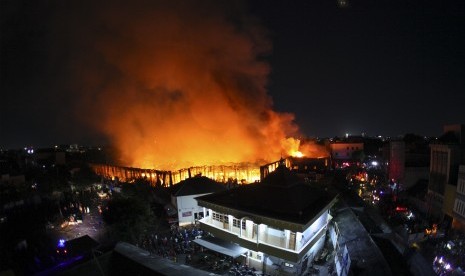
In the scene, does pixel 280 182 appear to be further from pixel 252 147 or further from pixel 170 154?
pixel 170 154

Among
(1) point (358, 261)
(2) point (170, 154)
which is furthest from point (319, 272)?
(2) point (170, 154)

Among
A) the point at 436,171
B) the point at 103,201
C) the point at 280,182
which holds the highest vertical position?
the point at 280,182

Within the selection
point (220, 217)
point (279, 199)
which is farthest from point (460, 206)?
point (220, 217)

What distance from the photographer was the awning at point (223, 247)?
15.2 m

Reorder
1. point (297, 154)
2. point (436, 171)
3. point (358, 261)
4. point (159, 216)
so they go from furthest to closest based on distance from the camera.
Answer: point (297, 154)
point (436, 171)
point (159, 216)
point (358, 261)

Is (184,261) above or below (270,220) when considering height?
below

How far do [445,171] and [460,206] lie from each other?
522 centimetres

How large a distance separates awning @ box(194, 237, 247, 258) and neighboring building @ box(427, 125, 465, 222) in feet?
67.5

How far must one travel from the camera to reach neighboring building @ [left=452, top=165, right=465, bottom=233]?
22234 millimetres

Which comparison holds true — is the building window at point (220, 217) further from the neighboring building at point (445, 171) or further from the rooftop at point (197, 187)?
the neighboring building at point (445, 171)

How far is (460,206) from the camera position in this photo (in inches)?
890

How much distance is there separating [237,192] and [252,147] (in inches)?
1593

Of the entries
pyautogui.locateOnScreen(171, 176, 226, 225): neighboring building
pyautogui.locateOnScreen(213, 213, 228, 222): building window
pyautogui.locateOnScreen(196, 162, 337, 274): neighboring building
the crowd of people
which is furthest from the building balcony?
pyautogui.locateOnScreen(171, 176, 226, 225): neighboring building

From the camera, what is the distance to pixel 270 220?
14391 millimetres
